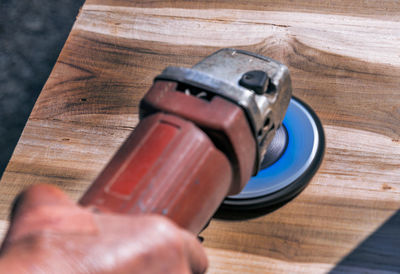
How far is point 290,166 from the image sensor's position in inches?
24.4

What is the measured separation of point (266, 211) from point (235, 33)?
15.1 inches

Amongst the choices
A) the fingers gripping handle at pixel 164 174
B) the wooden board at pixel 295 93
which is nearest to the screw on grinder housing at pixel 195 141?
the fingers gripping handle at pixel 164 174

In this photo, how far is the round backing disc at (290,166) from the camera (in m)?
0.59

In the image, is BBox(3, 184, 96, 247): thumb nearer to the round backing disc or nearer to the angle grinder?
the angle grinder

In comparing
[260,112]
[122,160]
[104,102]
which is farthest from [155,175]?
[104,102]

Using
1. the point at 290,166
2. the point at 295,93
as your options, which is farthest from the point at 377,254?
the point at 295,93

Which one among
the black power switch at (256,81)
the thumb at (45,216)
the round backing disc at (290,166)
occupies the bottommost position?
the round backing disc at (290,166)

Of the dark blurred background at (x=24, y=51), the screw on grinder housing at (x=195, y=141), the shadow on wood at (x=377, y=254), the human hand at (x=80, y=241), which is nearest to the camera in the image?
the human hand at (x=80, y=241)

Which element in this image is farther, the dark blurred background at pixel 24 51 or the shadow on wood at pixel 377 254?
the dark blurred background at pixel 24 51

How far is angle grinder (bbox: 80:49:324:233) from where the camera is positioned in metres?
0.40

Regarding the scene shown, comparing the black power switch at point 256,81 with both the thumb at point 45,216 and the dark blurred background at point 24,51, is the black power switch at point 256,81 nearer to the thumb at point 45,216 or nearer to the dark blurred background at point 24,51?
the thumb at point 45,216

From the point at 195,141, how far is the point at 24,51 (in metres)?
1.44

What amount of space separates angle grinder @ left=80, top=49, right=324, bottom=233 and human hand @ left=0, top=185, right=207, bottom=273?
0.15 ft

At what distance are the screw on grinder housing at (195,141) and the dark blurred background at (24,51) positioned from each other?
107cm
